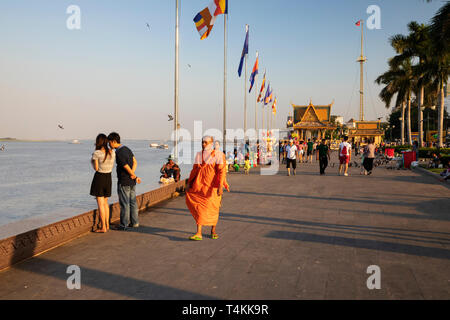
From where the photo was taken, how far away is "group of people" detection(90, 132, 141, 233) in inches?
258

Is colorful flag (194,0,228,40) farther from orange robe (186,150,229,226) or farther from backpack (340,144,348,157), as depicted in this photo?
orange robe (186,150,229,226)

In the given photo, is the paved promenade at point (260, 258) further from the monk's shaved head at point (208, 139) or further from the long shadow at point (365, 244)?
→ the monk's shaved head at point (208, 139)

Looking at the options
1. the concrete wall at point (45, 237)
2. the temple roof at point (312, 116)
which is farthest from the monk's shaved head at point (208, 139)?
the temple roof at point (312, 116)

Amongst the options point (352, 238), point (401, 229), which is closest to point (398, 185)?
point (401, 229)

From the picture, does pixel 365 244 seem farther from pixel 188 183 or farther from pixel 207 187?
pixel 188 183

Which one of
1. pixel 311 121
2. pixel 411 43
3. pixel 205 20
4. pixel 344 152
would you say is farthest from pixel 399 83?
pixel 205 20

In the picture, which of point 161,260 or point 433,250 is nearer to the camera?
point 161,260

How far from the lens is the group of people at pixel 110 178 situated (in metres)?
6.56

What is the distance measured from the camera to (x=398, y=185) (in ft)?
46.0

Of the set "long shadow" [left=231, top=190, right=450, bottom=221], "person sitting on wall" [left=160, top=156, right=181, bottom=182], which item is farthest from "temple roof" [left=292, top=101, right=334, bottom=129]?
"long shadow" [left=231, top=190, right=450, bottom=221]

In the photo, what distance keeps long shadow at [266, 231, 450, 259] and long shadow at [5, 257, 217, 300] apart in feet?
9.22

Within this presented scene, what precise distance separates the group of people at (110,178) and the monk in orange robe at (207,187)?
1.26 metres

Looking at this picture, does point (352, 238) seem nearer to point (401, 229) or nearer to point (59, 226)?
point (401, 229)
